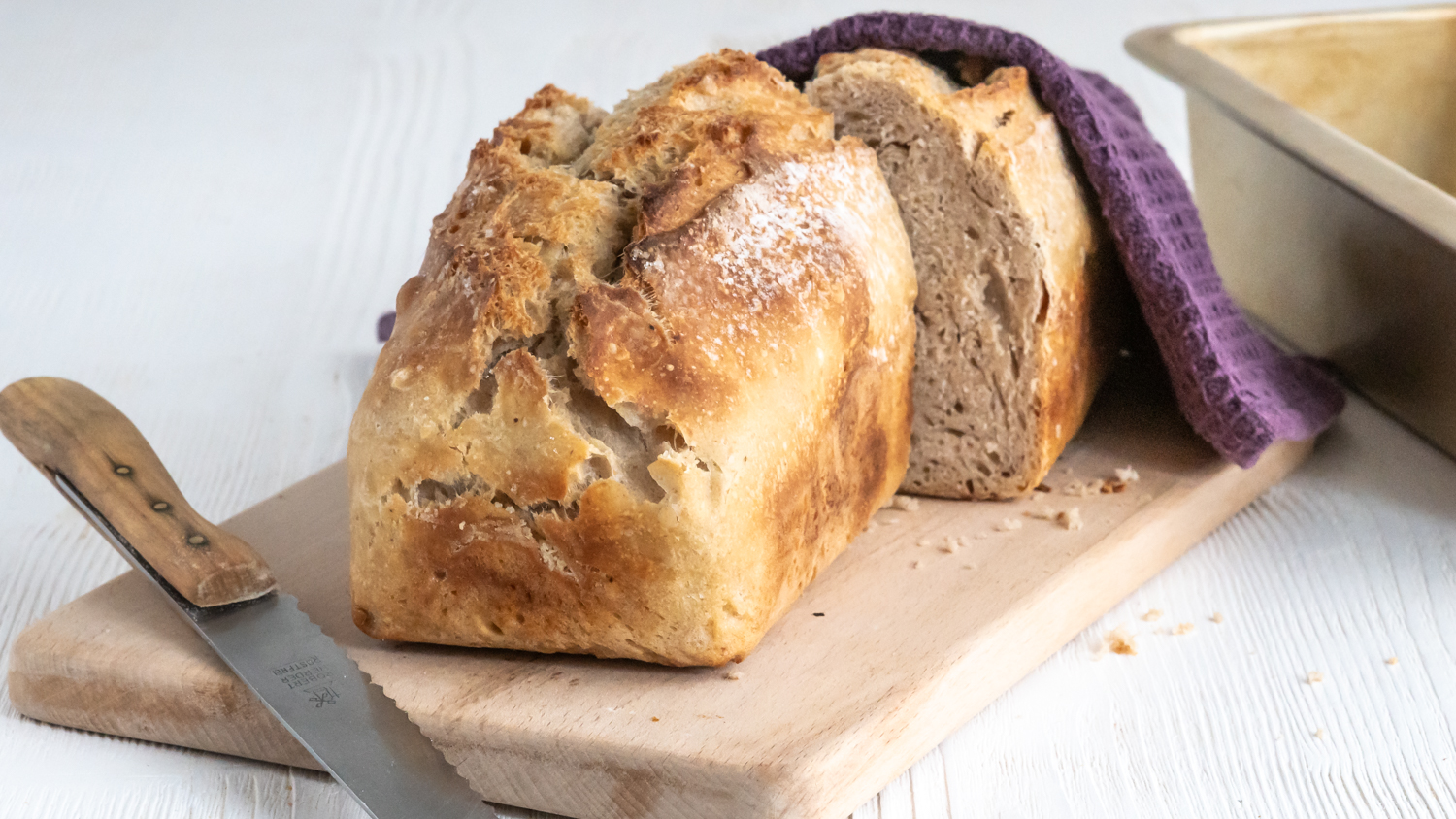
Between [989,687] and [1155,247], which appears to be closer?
[989,687]

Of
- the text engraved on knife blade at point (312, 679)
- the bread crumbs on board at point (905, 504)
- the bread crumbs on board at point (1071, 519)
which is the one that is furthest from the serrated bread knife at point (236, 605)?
the bread crumbs on board at point (1071, 519)

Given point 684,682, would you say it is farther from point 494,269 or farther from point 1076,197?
point 1076,197

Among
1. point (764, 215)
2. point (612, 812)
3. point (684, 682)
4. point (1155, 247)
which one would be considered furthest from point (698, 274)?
point (1155, 247)

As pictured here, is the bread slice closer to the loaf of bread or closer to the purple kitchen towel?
the purple kitchen towel

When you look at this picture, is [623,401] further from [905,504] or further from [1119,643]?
[1119,643]

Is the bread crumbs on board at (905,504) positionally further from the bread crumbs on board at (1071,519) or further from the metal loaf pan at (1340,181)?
the metal loaf pan at (1340,181)

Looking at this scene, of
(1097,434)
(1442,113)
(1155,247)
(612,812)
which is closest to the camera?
(612,812)
